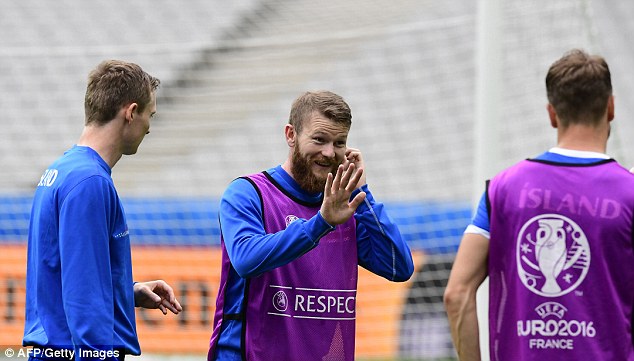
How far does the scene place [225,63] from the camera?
417 inches

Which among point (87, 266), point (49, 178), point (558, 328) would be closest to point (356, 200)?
point (558, 328)

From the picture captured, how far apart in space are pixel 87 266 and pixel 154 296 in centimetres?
60

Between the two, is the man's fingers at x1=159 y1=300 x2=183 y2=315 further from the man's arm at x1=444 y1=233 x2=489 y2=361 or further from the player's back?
the player's back

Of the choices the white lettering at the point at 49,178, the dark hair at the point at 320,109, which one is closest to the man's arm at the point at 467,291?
the dark hair at the point at 320,109

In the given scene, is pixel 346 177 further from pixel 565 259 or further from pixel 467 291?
pixel 565 259

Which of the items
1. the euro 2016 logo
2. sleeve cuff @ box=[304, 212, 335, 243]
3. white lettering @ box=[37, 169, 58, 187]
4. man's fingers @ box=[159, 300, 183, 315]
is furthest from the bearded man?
the euro 2016 logo

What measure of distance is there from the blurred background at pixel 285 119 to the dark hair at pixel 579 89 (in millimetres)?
3713

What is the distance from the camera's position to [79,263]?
340 cm

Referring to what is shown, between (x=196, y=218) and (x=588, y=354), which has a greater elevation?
(x=196, y=218)

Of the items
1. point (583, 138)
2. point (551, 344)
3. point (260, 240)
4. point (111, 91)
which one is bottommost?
point (551, 344)

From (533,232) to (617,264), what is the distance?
0.28m

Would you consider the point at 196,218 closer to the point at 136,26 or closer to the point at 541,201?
the point at 136,26

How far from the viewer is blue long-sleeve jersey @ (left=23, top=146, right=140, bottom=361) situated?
133 inches

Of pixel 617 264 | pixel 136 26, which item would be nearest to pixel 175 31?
pixel 136 26
